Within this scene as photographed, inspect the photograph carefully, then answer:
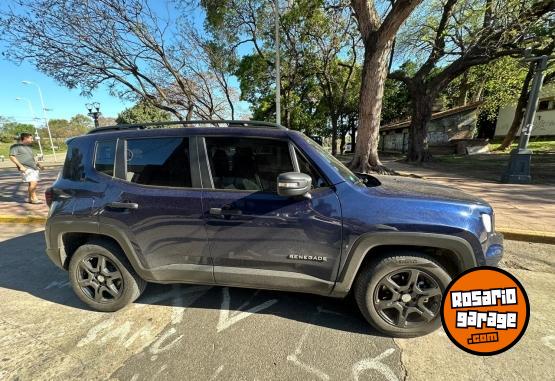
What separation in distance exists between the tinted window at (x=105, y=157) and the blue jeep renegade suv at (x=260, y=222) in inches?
0.5

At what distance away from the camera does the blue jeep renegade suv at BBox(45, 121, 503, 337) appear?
2.16 meters

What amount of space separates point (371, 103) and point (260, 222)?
299 inches

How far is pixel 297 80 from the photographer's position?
19.5 metres

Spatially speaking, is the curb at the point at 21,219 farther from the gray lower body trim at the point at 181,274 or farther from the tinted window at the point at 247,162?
the tinted window at the point at 247,162

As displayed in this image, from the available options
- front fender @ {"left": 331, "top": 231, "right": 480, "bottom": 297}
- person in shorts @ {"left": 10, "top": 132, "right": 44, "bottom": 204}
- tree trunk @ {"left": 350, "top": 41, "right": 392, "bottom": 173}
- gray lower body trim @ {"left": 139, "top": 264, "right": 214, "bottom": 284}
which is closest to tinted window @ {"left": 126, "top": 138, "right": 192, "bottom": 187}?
gray lower body trim @ {"left": 139, "top": 264, "right": 214, "bottom": 284}

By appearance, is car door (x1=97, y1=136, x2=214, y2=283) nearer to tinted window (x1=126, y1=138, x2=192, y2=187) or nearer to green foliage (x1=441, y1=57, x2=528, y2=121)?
tinted window (x1=126, y1=138, x2=192, y2=187)

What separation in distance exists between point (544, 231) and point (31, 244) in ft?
28.0

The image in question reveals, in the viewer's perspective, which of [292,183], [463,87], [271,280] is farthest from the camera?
[463,87]

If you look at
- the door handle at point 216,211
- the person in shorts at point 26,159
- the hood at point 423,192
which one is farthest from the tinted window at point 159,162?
the person in shorts at point 26,159

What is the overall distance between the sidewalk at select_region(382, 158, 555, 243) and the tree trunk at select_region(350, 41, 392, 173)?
2678 millimetres

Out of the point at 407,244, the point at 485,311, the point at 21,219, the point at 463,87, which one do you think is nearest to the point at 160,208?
the point at 407,244

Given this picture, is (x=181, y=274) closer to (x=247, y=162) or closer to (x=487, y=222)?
(x=247, y=162)

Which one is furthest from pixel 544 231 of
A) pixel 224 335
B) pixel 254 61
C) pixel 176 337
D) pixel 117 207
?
pixel 254 61

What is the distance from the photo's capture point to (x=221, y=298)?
2.93m
